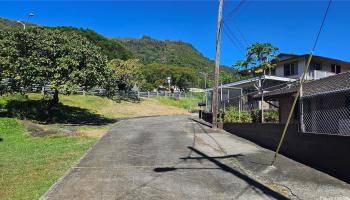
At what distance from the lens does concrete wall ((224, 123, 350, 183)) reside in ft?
35.2

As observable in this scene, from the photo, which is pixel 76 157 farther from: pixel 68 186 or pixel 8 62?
pixel 8 62

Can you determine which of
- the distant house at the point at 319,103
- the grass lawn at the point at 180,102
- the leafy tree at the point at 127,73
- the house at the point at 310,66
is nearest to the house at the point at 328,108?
the distant house at the point at 319,103

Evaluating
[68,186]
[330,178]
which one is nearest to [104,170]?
[68,186]

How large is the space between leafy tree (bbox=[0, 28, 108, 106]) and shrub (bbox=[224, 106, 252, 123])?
28.3ft

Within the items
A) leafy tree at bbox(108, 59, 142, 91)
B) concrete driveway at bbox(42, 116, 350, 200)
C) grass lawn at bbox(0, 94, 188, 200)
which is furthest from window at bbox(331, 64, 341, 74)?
concrete driveway at bbox(42, 116, 350, 200)

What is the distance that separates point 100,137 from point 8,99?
50.5 feet

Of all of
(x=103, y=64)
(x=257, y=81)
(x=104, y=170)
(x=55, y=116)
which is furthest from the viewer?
(x=257, y=81)

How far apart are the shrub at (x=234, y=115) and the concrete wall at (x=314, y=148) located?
348cm

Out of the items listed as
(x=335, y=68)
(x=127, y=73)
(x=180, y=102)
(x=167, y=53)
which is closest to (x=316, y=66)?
(x=335, y=68)

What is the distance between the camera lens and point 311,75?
130 feet

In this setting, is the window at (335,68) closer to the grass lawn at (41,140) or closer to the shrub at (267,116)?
the grass lawn at (41,140)

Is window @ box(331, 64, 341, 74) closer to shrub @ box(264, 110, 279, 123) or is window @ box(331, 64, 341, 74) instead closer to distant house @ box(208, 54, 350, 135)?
distant house @ box(208, 54, 350, 135)

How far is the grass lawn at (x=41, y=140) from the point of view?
10.9m

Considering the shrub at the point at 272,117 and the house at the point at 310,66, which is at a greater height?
the house at the point at 310,66
